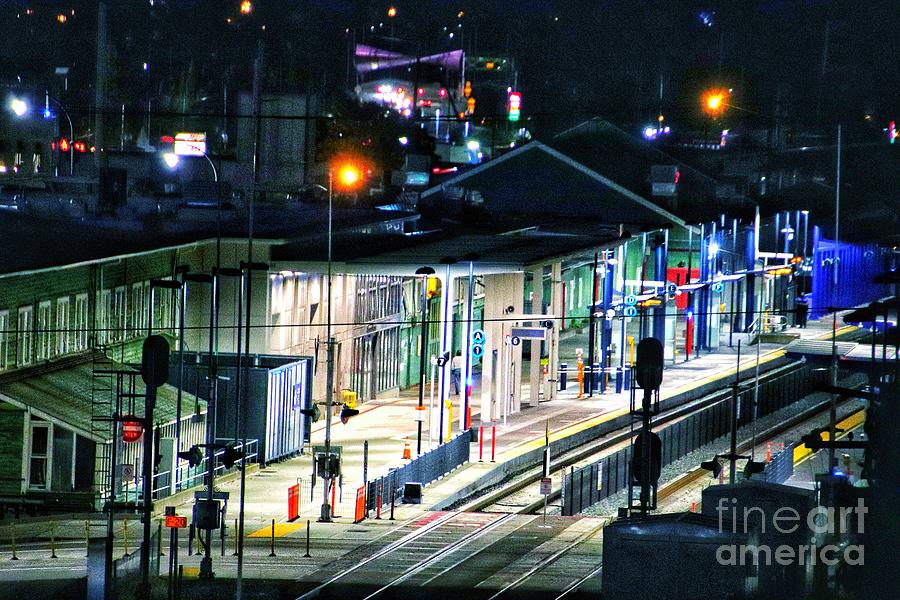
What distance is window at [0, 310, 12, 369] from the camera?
696 inches

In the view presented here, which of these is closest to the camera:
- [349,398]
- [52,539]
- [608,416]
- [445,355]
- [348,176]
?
[52,539]

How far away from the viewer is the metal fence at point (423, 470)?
17.9 metres

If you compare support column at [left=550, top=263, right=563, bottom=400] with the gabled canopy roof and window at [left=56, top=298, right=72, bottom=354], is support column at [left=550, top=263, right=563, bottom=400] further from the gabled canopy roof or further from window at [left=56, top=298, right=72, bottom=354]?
window at [left=56, top=298, right=72, bottom=354]

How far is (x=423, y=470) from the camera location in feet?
64.2

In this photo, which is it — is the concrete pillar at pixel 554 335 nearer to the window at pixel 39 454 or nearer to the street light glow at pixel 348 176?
the street light glow at pixel 348 176

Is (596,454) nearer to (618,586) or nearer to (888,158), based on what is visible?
(618,586)

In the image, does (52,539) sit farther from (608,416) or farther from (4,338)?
(608,416)

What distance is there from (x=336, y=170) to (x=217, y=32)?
29674mm

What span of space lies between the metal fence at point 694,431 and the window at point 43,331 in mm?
6887

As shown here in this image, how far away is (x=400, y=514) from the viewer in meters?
17.9

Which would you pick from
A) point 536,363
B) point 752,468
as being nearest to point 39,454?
point 752,468

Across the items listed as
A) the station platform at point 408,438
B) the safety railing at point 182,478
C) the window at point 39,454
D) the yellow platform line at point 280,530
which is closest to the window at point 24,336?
the window at point 39,454

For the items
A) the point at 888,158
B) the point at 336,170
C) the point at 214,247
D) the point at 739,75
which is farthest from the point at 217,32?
the point at 214,247

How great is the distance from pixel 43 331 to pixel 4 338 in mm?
963
